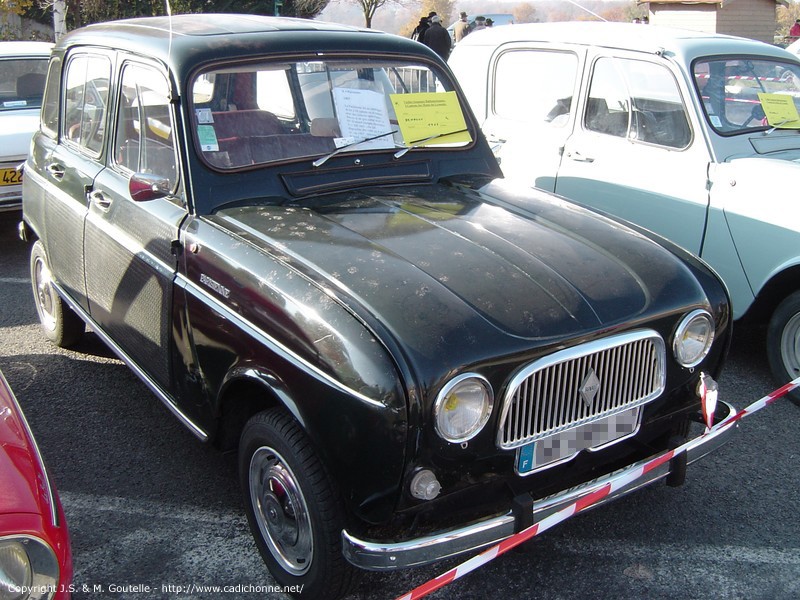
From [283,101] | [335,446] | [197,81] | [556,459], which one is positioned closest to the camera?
[335,446]

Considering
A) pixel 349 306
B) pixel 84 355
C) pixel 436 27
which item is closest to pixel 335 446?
pixel 349 306

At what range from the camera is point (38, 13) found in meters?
26.8

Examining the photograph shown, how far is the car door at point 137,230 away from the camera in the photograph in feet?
11.0

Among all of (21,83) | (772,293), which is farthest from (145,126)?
(21,83)

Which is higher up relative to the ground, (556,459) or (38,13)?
(38,13)

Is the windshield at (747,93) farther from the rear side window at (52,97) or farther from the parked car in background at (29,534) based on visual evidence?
the parked car in background at (29,534)

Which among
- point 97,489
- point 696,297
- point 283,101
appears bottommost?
point 97,489

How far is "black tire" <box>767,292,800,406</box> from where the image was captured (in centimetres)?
443

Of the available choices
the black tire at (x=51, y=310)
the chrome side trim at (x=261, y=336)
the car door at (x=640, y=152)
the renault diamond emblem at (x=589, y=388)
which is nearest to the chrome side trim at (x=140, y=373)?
the black tire at (x=51, y=310)

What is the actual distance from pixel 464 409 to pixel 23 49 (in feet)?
24.4

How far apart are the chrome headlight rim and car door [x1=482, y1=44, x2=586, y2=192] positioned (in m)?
4.07

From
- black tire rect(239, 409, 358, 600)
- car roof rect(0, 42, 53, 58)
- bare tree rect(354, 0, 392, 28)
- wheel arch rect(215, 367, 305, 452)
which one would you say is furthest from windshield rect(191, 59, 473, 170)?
bare tree rect(354, 0, 392, 28)

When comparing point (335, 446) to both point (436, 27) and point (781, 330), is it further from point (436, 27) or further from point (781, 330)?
point (436, 27)

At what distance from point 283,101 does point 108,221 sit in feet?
3.28
